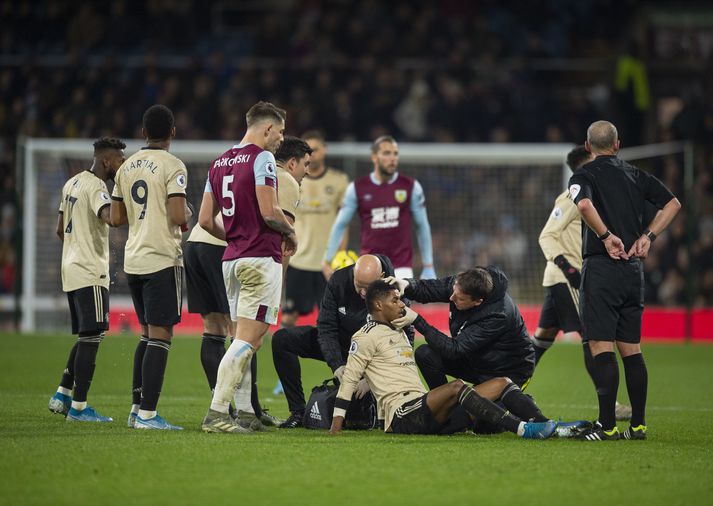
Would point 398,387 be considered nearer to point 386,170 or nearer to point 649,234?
point 649,234

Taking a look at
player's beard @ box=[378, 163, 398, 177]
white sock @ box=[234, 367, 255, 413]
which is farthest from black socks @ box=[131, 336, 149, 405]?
player's beard @ box=[378, 163, 398, 177]

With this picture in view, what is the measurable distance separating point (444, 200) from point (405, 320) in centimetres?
1125

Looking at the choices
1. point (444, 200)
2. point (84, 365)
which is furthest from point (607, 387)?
point (444, 200)

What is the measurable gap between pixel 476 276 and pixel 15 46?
17.1 metres

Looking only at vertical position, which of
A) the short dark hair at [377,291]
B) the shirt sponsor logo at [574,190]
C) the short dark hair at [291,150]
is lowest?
the short dark hair at [377,291]

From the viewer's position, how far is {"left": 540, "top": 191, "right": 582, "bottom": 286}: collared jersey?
31.9 ft

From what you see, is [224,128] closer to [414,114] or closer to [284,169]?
[414,114]

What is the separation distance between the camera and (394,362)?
7816mm

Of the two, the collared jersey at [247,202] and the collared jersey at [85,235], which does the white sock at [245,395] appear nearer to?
the collared jersey at [247,202]

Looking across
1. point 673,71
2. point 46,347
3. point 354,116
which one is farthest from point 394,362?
point 673,71

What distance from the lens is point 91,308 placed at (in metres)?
8.55

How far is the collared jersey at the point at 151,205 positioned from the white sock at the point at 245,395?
99 cm

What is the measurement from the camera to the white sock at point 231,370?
7465mm

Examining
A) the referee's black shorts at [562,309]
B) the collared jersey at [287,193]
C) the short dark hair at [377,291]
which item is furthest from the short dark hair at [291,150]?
the referee's black shorts at [562,309]
